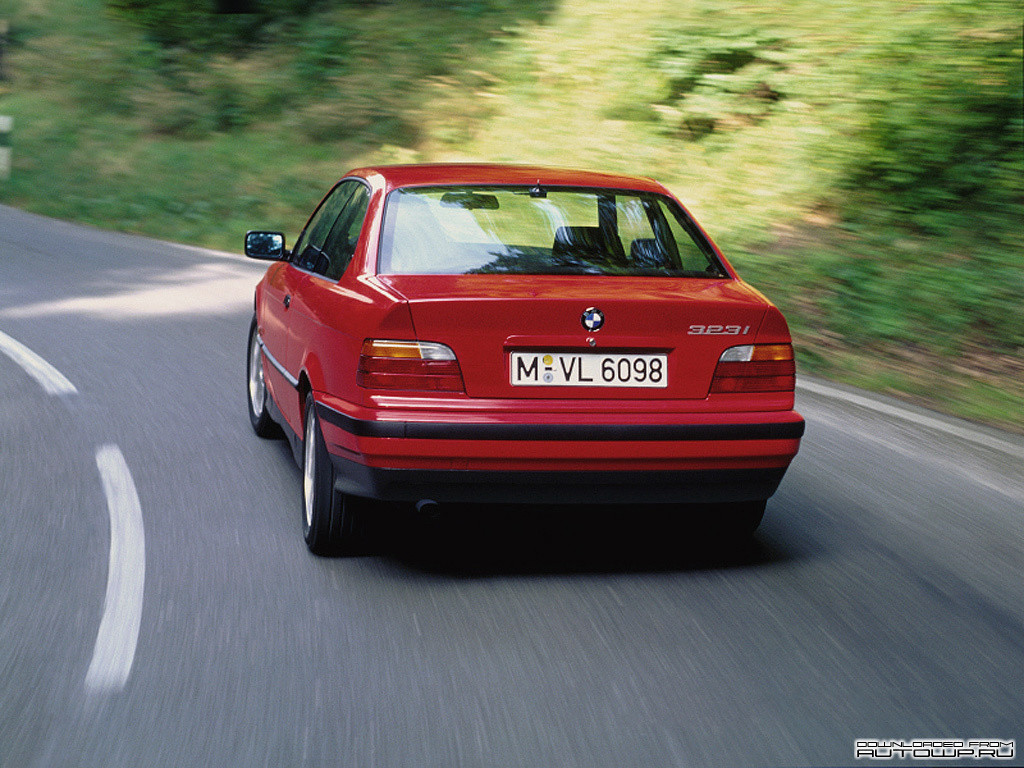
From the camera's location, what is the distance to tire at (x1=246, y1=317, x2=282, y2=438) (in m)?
6.85

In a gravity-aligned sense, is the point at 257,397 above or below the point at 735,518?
below

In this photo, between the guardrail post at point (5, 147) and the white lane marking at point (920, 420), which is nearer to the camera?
the white lane marking at point (920, 420)

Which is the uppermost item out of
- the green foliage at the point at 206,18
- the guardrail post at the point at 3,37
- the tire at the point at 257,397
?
the tire at the point at 257,397

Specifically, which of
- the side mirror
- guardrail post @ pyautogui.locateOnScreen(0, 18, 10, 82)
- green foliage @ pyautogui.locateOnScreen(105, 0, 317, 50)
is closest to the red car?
the side mirror

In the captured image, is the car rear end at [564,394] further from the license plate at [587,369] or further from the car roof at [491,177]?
the car roof at [491,177]

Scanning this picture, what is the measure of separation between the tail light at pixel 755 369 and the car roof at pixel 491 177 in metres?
1.11

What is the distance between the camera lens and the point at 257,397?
7.10 metres

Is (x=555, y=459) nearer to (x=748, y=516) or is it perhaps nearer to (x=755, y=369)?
(x=755, y=369)

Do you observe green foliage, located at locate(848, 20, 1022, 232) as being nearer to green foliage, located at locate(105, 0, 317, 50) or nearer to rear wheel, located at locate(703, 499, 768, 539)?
rear wheel, located at locate(703, 499, 768, 539)

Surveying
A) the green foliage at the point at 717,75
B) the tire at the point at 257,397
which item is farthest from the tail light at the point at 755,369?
the green foliage at the point at 717,75

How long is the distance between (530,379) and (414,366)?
1.34 ft

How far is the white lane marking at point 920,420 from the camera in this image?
22.7 feet

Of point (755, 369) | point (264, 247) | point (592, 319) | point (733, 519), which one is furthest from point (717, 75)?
point (592, 319)

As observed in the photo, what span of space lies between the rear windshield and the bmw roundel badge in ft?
1.25
